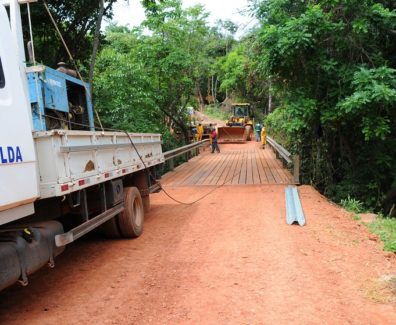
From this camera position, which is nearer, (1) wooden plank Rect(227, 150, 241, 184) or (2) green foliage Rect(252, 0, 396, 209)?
(2) green foliage Rect(252, 0, 396, 209)

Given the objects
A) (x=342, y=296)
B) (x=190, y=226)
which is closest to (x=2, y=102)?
(x=342, y=296)

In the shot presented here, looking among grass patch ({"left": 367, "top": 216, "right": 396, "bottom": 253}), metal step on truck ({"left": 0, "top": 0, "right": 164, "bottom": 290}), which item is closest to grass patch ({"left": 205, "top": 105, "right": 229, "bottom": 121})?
grass patch ({"left": 367, "top": 216, "right": 396, "bottom": 253})

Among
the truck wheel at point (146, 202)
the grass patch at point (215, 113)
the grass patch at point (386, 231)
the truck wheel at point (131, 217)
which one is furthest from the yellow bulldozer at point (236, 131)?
the truck wheel at point (131, 217)

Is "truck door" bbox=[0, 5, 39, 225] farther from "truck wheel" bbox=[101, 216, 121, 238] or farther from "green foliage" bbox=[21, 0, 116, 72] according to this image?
"green foliage" bbox=[21, 0, 116, 72]

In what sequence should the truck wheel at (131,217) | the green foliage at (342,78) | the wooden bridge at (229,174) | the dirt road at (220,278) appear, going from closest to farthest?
the dirt road at (220,278) < the truck wheel at (131,217) < the green foliage at (342,78) < the wooden bridge at (229,174)

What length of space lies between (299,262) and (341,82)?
22.6 ft

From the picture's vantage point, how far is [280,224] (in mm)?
7594

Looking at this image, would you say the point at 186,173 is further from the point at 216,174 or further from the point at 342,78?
the point at 342,78

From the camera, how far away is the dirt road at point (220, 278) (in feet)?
13.5

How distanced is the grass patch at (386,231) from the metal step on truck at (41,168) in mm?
4008

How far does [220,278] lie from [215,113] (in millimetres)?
54219

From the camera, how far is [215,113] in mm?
58594

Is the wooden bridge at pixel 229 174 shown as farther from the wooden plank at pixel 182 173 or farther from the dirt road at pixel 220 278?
the dirt road at pixel 220 278

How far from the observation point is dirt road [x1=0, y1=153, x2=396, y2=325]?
4129mm
